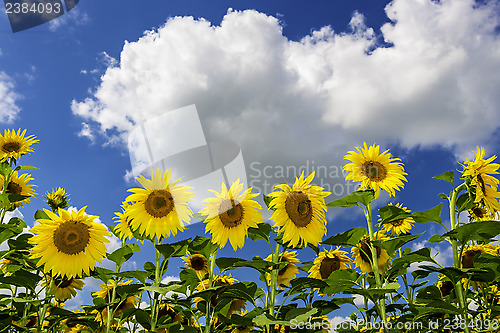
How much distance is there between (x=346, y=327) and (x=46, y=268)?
3.11 meters

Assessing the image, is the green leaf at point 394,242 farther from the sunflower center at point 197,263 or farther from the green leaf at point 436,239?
the sunflower center at point 197,263

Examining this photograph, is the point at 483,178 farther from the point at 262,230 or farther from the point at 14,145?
the point at 14,145

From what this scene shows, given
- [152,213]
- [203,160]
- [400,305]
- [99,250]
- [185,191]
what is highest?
[203,160]

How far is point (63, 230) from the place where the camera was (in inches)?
152

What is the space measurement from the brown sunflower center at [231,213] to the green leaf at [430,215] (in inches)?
65.3

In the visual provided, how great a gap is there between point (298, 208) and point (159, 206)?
1.35 metres

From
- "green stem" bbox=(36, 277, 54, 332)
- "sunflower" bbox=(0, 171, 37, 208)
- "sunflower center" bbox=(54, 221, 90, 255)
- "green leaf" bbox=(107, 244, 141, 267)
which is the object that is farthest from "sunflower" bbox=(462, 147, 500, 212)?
"sunflower" bbox=(0, 171, 37, 208)

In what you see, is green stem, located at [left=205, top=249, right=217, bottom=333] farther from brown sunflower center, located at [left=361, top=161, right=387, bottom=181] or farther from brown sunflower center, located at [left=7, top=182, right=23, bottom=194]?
brown sunflower center, located at [left=7, top=182, right=23, bottom=194]

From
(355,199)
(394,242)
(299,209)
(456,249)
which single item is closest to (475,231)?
(456,249)

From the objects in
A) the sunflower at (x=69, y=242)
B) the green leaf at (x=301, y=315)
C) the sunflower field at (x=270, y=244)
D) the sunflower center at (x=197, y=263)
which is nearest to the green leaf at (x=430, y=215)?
the sunflower field at (x=270, y=244)

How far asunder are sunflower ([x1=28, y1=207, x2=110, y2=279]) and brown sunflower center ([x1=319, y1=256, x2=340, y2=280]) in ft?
8.96

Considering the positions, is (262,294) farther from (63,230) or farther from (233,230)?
(63,230)

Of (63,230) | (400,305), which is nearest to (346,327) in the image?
(400,305)

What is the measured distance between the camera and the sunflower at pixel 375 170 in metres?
3.91
